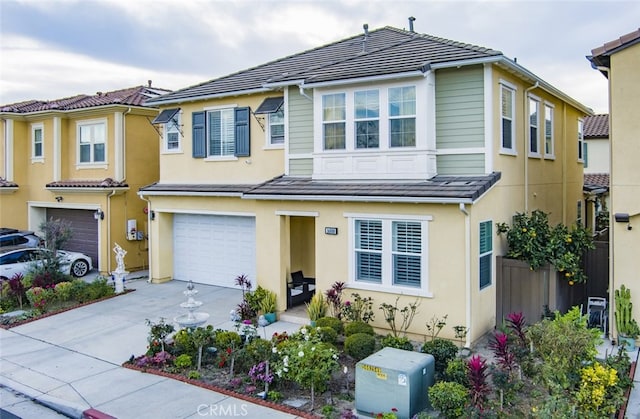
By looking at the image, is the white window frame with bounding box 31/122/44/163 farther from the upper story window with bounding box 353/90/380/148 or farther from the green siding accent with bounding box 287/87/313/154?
the upper story window with bounding box 353/90/380/148

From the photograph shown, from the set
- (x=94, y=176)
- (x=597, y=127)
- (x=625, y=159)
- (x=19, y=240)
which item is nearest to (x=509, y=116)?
(x=625, y=159)

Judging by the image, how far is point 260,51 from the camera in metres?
19.9

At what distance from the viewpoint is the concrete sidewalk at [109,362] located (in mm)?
7965

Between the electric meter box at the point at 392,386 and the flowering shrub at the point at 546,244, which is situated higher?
the flowering shrub at the point at 546,244

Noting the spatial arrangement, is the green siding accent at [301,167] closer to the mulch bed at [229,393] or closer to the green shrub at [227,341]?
the green shrub at [227,341]

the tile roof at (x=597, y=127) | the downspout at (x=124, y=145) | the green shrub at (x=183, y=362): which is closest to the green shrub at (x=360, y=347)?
the green shrub at (x=183, y=362)

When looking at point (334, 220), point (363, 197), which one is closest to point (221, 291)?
point (334, 220)

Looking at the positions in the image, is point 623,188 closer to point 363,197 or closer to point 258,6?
point 363,197

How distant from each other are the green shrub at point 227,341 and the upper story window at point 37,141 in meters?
15.1

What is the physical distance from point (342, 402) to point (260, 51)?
49.3 feet

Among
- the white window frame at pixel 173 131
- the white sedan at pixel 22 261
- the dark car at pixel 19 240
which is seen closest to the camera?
the white sedan at pixel 22 261

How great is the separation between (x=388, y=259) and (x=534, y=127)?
6.01 m

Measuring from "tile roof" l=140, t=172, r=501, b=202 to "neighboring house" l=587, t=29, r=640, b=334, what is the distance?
2270 millimetres

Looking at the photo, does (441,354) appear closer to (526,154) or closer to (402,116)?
(402,116)
